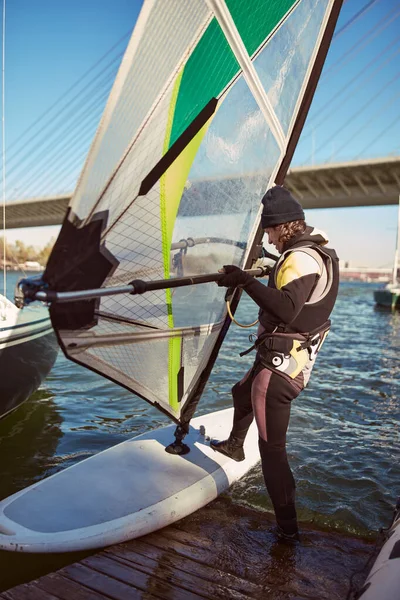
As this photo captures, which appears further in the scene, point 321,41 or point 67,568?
point 321,41

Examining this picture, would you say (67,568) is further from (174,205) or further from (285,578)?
(174,205)

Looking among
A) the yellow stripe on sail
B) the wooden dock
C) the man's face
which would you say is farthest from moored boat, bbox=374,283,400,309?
the yellow stripe on sail

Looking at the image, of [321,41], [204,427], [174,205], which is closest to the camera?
[174,205]

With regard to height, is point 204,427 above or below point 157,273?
below

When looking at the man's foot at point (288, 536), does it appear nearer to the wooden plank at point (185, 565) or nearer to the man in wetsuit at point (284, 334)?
the man in wetsuit at point (284, 334)

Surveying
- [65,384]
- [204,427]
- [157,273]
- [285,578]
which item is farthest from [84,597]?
[65,384]

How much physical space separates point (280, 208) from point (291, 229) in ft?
0.48

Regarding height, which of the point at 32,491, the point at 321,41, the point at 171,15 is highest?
the point at 321,41

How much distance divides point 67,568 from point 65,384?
5.54 m

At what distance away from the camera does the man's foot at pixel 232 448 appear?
3914 millimetres

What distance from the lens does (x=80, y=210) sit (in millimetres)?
2307

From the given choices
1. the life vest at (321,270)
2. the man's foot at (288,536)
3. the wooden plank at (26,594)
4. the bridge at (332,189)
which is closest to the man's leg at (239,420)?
the life vest at (321,270)

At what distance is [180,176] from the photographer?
297 cm

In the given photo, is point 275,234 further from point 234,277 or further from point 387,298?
point 387,298
